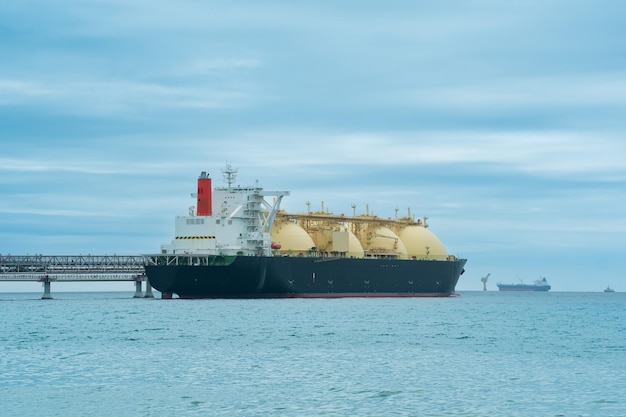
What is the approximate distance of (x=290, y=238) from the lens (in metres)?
96.1

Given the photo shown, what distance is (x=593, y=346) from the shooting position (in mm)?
46188

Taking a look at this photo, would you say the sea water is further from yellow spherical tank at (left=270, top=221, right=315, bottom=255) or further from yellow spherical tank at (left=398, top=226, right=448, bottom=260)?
yellow spherical tank at (left=398, top=226, right=448, bottom=260)

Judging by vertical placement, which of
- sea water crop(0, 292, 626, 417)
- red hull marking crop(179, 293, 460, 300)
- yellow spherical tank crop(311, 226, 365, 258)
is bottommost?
sea water crop(0, 292, 626, 417)

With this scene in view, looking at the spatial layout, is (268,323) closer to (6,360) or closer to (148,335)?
(148,335)

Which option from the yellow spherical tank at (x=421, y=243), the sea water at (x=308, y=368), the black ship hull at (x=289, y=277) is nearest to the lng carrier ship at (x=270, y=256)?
the black ship hull at (x=289, y=277)

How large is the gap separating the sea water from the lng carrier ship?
74.4 feet

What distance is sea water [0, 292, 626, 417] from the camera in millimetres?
28250

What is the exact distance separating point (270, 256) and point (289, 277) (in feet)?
12.7

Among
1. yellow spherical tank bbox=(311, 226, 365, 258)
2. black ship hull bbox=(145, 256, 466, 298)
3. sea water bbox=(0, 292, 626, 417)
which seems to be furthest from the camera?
yellow spherical tank bbox=(311, 226, 365, 258)

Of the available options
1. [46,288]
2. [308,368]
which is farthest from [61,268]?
[308,368]

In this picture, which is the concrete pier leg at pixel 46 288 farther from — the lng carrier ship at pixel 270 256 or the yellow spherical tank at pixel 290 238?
the yellow spherical tank at pixel 290 238

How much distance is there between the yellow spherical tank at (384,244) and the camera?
10955 cm

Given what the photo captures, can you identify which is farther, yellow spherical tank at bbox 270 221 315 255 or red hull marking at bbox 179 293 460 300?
yellow spherical tank at bbox 270 221 315 255

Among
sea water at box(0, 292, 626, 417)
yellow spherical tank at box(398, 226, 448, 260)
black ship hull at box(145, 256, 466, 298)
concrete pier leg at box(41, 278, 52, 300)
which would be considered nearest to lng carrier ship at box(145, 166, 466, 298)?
black ship hull at box(145, 256, 466, 298)
